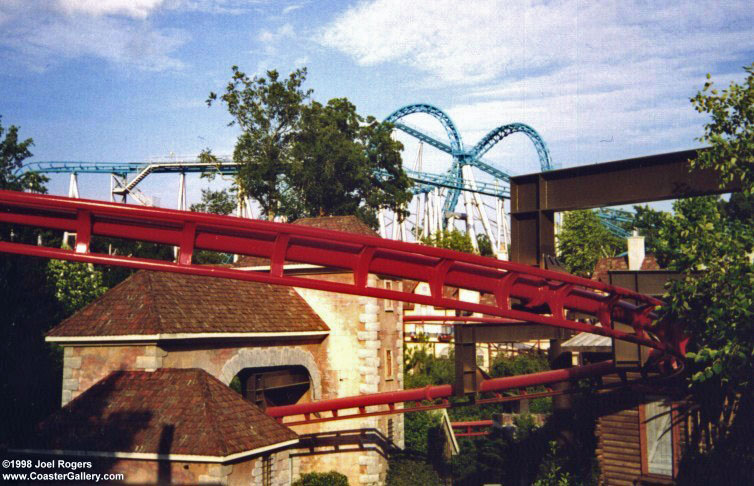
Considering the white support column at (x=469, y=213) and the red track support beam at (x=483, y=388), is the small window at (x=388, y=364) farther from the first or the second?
the white support column at (x=469, y=213)

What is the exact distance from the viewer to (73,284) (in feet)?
122

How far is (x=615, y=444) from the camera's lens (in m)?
19.9

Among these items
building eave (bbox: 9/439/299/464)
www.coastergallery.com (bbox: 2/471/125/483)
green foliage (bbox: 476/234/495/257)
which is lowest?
www.coastergallery.com (bbox: 2/471/125/483)

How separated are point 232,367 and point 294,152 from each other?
29644 millimetres

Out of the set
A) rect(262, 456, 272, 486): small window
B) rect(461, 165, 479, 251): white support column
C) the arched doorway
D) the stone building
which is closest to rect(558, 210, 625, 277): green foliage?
rect(461, 165, 479, 251): white support column

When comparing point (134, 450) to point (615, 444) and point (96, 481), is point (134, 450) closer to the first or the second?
point (96, 481)

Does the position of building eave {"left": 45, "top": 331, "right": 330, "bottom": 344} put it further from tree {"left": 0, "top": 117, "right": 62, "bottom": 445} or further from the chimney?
the chimney

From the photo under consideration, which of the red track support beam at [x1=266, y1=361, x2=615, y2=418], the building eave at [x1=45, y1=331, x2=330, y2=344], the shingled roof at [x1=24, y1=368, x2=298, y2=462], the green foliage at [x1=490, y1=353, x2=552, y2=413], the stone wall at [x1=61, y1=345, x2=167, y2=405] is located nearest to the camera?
the shingled roof at [x1=24, y1=368, x2=298, y2=462]

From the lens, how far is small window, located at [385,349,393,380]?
2716 centimetres

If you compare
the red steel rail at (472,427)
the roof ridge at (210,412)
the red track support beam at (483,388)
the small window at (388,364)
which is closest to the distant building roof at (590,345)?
the red track support beam at (483,388)

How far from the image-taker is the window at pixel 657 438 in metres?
19.0

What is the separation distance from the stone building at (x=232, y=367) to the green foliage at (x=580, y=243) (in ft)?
113

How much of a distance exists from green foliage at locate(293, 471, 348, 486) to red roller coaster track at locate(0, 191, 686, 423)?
12772 millimetres

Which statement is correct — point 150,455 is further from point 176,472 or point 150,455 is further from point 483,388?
point 483,388
